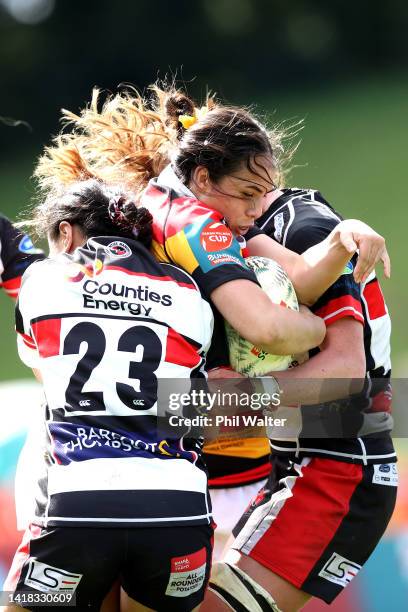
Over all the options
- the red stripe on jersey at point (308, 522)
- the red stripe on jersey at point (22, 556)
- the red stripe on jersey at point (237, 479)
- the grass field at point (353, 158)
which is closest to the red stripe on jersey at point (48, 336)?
the red stripe on jersey at point (22, 556)

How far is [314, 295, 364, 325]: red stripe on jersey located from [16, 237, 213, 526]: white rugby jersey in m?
0.39

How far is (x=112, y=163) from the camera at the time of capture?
3.11 m

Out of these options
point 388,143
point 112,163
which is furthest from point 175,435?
point 388,143

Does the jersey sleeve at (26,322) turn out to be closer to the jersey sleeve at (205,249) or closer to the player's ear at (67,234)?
the player's ear at (67,234)

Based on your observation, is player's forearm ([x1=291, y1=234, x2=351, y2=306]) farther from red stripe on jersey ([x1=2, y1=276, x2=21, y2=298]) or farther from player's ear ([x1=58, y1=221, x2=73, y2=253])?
red stripe on jersey ([x1=2, y1=276, x2=21, y2=298])

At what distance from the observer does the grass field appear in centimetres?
1191

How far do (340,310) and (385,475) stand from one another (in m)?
0.49

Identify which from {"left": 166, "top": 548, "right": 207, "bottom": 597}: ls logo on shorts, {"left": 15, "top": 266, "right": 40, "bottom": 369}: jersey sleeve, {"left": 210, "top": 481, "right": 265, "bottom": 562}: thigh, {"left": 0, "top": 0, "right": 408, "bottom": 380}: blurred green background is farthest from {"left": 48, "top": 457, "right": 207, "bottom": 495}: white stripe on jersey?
{"left": 0, "top": 0, "right": 408, "bottom": 380}: blurred green background

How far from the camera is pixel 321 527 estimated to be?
2.86m

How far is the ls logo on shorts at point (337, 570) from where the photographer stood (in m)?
2.86

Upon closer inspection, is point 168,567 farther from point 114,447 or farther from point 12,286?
point 12,286

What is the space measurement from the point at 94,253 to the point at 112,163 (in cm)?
67

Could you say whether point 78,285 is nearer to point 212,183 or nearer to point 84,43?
point 212,183

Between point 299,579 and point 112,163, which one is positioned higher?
point 112,163
